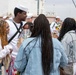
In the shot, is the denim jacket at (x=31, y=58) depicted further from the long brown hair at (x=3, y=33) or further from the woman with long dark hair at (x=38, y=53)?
the long brown hair at (x=3, y=33)

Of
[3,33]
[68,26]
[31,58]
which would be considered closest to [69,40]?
[68,26]

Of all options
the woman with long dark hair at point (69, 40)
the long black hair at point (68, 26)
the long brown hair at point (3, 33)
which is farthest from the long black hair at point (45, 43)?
the long brown hair at point (3, 33)

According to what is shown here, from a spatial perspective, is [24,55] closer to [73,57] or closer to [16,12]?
[73,57]

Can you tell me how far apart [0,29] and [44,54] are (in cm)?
178

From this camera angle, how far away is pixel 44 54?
4.29 m

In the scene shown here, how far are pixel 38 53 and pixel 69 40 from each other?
3.23 feet

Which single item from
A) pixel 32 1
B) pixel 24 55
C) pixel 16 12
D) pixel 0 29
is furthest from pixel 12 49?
pixel 32 1

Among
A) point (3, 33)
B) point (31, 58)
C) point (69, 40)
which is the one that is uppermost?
point (3, 33)

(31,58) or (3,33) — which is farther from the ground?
(3,33)

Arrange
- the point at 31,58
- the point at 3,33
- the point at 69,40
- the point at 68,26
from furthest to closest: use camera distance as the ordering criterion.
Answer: the point at 3,33 < the point at 68,26 < the point at 69,40 < the point at 31,58

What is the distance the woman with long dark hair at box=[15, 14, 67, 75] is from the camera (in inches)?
169

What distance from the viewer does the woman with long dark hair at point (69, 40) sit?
5.11 metres

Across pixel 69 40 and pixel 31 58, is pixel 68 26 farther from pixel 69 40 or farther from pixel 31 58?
pixel 31 58

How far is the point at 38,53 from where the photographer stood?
14.1ft
